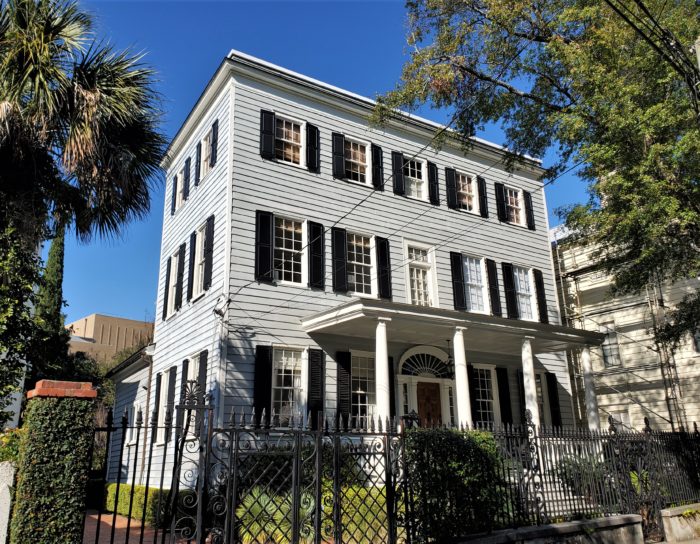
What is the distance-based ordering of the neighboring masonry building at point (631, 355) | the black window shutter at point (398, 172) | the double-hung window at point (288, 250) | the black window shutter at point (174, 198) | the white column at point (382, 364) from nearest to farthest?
the white column at point (382, 364) → the double-hung window at point (288, 250) → the black window shutter at point (398, 172) → the black window shutter at point (174, 198) → the neighboring masonry building at point (631, 355)

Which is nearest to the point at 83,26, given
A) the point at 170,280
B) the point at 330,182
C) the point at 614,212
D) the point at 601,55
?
the point at 330,182

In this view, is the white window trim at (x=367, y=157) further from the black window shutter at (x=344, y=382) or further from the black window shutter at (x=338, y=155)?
the black window shutter at (x=344, y=382)

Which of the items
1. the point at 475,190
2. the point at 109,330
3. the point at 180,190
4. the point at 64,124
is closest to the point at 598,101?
the point at 475,190

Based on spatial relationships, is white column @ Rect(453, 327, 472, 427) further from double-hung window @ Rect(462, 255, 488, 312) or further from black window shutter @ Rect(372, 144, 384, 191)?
black window shutter @ Rect(372, 144, 384, 191)

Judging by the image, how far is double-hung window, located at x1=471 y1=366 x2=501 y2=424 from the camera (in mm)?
16891

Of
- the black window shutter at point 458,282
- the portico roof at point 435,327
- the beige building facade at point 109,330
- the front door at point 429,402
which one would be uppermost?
the beige building facade at point 109,330

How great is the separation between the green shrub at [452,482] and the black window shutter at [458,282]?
8787mm

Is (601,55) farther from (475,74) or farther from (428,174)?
(428,174)

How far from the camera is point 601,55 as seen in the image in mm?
11992

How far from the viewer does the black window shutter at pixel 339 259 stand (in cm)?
1501

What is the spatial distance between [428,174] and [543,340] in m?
6.27

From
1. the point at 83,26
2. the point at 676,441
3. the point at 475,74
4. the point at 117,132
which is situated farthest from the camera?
the point at 475,74

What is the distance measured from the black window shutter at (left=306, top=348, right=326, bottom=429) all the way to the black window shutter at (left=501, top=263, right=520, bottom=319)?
7249 mm

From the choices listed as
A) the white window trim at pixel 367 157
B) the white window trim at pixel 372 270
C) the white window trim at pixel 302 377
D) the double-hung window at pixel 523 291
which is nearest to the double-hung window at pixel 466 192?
the double-hung window at pixel 523 291
